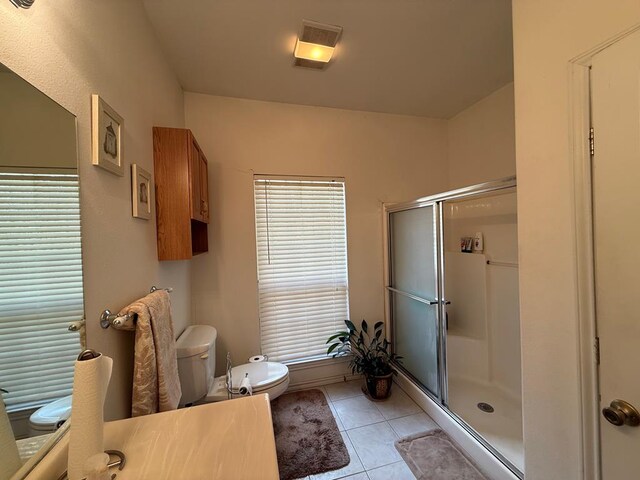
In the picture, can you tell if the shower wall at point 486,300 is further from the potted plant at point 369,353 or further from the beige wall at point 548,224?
the beige wall at point 548,224

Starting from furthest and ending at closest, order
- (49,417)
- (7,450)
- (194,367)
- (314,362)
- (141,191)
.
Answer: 1. (314,362)
2. (194,367)
3. (141,191)
4. (49,417)
5. (7,450)

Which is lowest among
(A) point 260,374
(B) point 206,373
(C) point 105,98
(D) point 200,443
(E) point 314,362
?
(E) point 314,362

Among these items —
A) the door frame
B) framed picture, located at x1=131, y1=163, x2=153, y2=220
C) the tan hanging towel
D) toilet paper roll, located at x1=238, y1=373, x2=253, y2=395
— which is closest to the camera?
the door frame

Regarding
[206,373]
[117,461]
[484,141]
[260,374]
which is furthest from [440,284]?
[117,461]

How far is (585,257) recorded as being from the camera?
85cm

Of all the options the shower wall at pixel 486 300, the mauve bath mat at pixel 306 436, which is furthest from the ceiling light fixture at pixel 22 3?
the shower wall at pixel 486 300

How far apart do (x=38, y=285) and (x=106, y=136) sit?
0.61 metres

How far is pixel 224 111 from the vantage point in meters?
2.21

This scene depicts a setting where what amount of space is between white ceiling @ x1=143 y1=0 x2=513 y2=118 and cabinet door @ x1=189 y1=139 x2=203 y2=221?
658 millimetres

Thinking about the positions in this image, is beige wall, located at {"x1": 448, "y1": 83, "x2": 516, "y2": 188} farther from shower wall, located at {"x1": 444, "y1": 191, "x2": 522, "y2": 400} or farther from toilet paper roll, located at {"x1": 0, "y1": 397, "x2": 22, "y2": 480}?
toilet paper roll, located at {"x1": 0, "y1": 397, "x2": 22, "y2": 480}

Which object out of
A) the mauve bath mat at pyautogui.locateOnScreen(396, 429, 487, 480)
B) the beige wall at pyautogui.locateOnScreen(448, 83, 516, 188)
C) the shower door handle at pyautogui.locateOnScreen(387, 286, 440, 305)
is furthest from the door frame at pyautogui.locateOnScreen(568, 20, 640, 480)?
the beige wall at pyautogui.locateOnScreen(448, 83, 516, 188)

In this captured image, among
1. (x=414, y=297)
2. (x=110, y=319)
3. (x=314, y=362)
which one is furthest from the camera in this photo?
(x=314, y=362)

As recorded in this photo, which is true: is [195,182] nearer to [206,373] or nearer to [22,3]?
[22,3]

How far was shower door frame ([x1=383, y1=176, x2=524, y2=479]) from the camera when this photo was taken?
148cm
